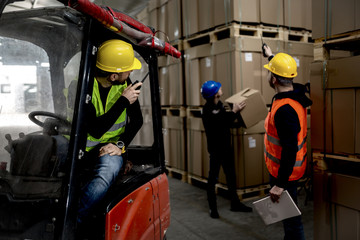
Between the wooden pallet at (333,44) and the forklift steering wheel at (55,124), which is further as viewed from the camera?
the wooden pallet at (333,44)

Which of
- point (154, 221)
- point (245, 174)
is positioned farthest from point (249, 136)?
point (154, 221)

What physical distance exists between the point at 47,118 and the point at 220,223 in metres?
2.95

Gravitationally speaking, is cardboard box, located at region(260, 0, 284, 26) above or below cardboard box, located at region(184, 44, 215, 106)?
above

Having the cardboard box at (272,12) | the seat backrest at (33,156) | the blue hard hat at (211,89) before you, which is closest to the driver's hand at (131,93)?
the seat backrest at (33,156)

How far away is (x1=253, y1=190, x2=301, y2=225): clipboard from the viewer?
2.41 meters

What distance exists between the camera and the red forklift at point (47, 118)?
1.52 meters

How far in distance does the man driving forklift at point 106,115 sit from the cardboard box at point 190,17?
344 centimetres

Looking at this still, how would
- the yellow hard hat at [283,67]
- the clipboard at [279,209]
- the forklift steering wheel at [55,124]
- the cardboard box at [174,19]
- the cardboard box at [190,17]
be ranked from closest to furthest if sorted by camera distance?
1. the forklift steering wheel at [55,124]
2. the clipboard at [279,209]
3. the yellow hard hat at [283,67]
4. the cardboard box at [190,17]
5. the cardboard box at [174,19]

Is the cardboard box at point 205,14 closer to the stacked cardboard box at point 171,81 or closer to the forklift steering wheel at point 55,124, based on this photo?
the stacked cardboard box at point 171,81

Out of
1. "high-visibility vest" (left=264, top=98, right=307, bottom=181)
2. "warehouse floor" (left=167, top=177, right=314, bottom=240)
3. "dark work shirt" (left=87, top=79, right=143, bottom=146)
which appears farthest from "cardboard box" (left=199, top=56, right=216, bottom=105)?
"dark work shirt" (left=87, top=79, right=143, bottom=146)

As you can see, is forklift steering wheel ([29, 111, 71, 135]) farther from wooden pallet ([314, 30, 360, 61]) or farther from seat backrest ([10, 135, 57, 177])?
wooden pallet ([314, 30, 360, 61])

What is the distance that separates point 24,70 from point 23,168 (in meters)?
0.48

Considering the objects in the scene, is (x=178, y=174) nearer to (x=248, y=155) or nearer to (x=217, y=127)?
(x=248, y=155)

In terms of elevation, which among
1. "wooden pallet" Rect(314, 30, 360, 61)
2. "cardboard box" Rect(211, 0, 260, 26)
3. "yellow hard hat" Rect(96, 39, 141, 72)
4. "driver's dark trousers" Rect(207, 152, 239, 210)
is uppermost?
"cardboard box" Rect(211, 0, 260, 26)
